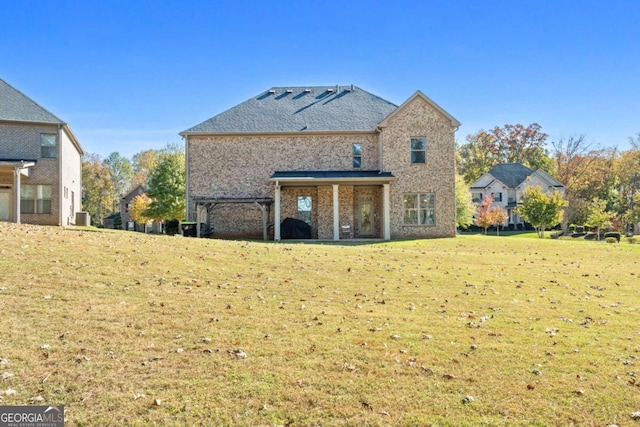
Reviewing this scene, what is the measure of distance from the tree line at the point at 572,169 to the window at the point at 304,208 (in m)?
19.1

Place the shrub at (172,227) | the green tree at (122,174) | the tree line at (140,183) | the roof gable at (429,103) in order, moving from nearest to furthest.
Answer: the roof gable at (429,103), the shrub at (172,227), the tree line at (140,183), the green tree at (122,174)

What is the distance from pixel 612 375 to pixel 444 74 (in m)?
24.2

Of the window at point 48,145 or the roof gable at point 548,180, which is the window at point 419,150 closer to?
the window at point 48,145

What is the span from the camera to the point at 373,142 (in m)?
25.8

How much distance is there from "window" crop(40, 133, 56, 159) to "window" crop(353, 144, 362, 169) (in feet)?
57.2

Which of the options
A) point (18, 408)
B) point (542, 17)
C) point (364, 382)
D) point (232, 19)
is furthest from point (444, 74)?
point (18, 408)

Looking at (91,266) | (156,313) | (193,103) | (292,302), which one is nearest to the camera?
(156,313)

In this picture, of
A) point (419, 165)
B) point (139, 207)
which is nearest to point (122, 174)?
point (139, 207)

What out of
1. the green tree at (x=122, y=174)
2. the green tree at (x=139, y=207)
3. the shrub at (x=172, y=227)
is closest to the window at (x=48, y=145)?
the shrub at (x=172, y=227)

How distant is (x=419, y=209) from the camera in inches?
980

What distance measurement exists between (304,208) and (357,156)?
4298 mm

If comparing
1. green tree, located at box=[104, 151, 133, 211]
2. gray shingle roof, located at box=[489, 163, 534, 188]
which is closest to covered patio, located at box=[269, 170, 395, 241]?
gray shingle roof, located at box=[489, 163, 534, 188]

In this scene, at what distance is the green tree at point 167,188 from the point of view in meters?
49.2

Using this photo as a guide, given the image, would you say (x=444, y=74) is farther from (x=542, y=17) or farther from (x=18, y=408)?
(x=18, y=408)
